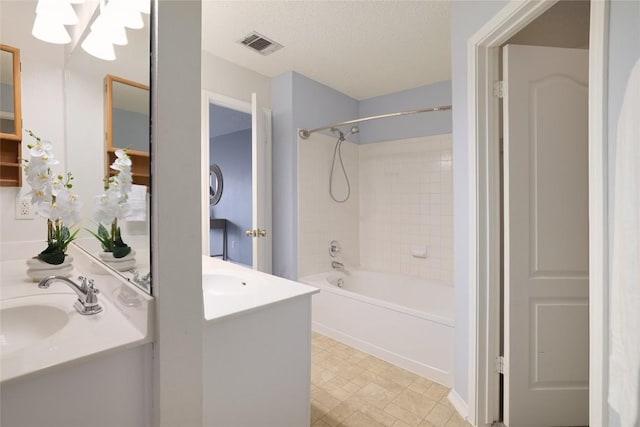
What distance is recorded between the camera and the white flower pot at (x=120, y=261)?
934 mm

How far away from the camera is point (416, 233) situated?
Result: 3119 millimetres

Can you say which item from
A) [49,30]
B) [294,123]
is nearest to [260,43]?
[294,123]

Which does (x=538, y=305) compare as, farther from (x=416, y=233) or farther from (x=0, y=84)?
(x=0, y=84)

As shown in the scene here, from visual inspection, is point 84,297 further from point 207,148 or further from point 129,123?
point 207,148

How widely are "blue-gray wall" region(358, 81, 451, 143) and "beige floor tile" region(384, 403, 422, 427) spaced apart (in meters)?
2.43

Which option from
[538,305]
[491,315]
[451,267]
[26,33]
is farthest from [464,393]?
[26,33]

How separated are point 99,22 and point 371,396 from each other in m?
2.28

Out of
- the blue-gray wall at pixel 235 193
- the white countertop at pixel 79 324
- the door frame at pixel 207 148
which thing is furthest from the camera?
the blue-gray wall at pixel 235 193

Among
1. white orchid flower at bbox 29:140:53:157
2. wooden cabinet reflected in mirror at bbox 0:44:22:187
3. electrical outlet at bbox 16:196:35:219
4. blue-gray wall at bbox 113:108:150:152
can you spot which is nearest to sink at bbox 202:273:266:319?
blue-gray wall at bbox 113:108:150:152

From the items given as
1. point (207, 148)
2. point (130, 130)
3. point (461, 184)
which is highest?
point (207, 148)

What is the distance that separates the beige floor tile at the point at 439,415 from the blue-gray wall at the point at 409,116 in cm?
236

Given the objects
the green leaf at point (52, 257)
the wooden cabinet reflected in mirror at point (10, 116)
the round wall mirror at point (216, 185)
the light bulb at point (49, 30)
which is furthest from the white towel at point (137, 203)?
the round wall mirror at point (216, 185)

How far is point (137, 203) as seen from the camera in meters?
0.91

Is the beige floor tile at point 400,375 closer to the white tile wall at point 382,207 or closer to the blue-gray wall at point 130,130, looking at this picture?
the white tile wall at point 382,207
